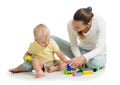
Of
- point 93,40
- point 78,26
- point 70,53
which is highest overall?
point 78,26

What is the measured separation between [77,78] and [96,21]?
50cm

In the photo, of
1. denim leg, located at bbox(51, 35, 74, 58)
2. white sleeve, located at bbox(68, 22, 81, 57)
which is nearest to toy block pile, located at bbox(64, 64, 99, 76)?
white sleeve, located at bbox(68, 22, 81, 57)

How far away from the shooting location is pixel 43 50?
403cm

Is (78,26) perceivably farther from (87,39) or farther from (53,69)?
(53,69)

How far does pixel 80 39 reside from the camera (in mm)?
4176

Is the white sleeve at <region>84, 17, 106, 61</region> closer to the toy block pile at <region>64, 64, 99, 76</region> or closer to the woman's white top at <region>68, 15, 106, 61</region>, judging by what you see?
the woman's white top at <region>68, 15, 106, 61</region>

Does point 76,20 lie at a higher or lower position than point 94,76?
higher

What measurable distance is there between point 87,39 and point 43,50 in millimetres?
385

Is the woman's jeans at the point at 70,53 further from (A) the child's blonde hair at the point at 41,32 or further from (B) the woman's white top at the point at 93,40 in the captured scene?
(A) the child's blonde hair at the point at 41,32

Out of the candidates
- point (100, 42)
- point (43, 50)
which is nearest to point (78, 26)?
point (100, 42)

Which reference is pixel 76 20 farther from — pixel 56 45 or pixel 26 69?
pixel 26 69

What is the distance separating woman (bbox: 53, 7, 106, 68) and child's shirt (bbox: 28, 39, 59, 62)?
188 millimetres

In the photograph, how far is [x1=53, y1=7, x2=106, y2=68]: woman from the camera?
3.90m

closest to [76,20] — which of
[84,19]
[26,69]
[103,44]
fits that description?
[84,19]
